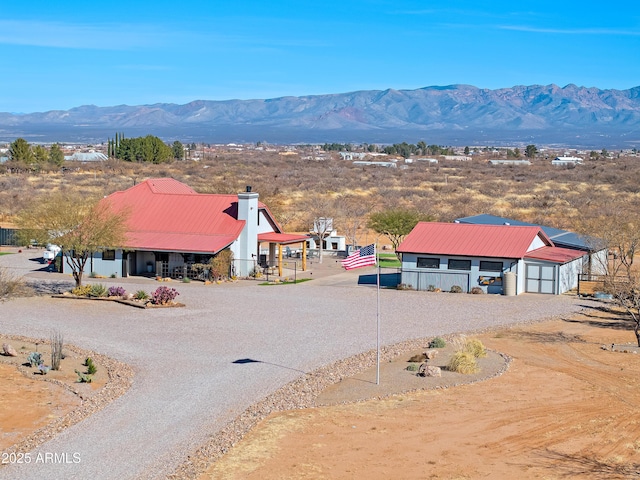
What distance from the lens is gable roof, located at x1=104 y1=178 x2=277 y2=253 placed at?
4431 cm

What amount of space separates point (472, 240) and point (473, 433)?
72.9 ft

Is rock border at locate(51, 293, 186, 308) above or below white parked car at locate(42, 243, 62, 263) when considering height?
below

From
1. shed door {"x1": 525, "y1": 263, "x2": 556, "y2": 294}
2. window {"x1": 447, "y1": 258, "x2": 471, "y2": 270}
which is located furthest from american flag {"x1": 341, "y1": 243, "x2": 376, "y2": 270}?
shed door {"x1": 525, "y1": 263, "x2": 556, "y2": 294}

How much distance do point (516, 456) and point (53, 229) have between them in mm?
26143

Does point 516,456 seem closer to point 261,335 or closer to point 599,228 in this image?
point 261,335

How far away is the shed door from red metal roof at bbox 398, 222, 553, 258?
3.06ft

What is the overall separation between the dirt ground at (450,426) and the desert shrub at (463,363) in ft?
1.45

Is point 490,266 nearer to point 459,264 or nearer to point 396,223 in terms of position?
point 459,264

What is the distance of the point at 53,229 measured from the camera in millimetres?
39719

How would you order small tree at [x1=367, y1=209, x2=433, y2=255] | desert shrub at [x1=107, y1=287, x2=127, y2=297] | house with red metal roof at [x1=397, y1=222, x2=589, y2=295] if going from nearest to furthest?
1. desert shrub at [x1=107, y1=287, x2=127, y2=297]
2. house with red metal roof at [x1=397, y1=222, x2=589, y2=295]
3. small tree at [x1=367, y1=209, x2=433, y2=255]

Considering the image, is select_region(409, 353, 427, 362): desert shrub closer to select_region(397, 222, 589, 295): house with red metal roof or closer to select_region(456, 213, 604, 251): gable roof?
select_region(397, 222, 589, 295): house with red metal roof

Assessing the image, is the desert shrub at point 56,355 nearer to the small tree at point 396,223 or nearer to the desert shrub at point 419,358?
the desert shrub at point 419,358

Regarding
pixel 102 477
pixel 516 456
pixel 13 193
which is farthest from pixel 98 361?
pixel 13 193

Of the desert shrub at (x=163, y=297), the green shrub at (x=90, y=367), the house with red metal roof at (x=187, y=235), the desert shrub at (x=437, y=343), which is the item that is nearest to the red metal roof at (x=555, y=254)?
the house with red metal roof at (x=187, y=235)
